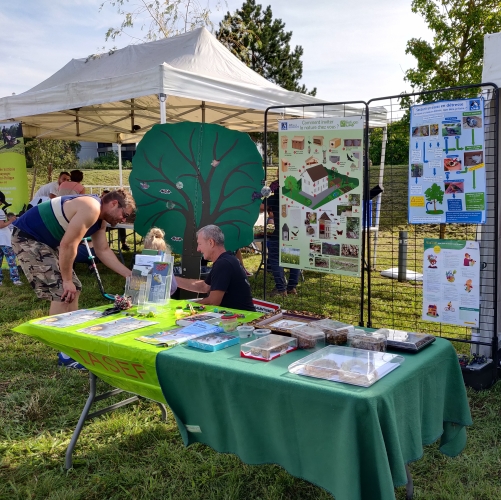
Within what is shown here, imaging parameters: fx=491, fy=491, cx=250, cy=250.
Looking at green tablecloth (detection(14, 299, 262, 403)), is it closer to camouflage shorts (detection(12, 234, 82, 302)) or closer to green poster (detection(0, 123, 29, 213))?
camouflage shorts (detection(12, 234, 82, 302))

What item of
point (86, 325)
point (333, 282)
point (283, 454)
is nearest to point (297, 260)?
point (86, 325)

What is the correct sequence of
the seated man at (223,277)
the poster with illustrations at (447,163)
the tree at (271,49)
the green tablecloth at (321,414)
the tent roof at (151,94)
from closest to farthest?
the green tablecloth at (321,414) < the seated man at (223,277) < the poster with illustrations at (447,163) < the tent roof at (151,94) < the tree at (271,49)

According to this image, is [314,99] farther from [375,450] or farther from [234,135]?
[375,450]

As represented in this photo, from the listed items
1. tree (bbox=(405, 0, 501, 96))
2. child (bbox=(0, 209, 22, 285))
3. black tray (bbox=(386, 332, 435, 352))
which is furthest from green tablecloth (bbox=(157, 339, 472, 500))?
tree (bbox=(405, 0, 501, 96))

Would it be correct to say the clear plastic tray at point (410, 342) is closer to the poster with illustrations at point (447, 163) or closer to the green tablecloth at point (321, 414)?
the green tablecloth at point (321, 414)

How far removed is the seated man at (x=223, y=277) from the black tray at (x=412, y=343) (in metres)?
1.17

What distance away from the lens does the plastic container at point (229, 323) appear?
6.95ft

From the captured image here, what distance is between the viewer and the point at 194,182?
12.4 feet

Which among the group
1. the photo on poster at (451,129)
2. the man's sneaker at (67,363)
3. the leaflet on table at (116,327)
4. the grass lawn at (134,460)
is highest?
the photo on poster at (451,129)

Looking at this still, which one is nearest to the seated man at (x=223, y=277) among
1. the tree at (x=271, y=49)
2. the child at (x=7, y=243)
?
the child at (x=7, y=243)

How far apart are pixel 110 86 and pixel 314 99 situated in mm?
2351

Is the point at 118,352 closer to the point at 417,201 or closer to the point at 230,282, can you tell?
the point at 230,282

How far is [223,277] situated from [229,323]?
0.70 metres

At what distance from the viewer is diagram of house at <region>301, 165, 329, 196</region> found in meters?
3.42
